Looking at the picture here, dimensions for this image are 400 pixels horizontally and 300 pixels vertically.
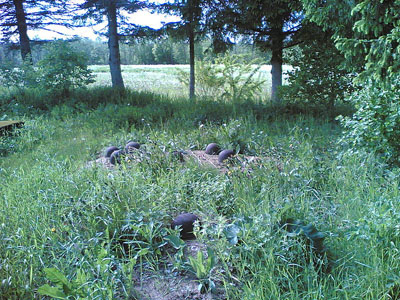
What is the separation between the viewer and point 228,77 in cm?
1223

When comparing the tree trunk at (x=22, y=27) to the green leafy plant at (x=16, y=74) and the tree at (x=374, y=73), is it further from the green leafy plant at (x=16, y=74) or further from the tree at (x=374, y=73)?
the tree at (x=374, y=73)

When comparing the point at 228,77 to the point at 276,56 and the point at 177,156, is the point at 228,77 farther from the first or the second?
the point at 177,156

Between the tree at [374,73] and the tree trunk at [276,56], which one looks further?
the tree trunk at [276,56]

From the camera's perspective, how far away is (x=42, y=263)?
2.26 m

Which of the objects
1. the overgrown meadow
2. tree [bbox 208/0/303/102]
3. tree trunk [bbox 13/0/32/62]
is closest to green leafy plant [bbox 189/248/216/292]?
the overgrown meadow

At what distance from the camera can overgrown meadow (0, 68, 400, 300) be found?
209 cm

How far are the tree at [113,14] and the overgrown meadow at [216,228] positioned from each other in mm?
6656

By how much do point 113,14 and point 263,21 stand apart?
15.2 ft

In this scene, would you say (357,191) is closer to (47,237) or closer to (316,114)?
(47,237)

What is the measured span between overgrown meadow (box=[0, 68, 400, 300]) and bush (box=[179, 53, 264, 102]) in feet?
24.5

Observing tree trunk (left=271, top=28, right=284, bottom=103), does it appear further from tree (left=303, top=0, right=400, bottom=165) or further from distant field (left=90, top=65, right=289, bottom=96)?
distant field (left=90, top=65, right=289, bottom=96)

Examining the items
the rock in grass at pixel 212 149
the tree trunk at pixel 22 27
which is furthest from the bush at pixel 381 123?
the tree trunk at pixel 22 27

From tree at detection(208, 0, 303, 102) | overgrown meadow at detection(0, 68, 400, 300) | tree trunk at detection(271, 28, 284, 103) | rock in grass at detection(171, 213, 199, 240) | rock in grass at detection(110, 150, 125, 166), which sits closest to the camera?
overgrown meadow at detection(0, 68, 400, 300)

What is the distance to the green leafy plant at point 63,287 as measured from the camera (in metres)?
1.89
